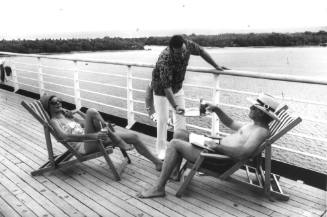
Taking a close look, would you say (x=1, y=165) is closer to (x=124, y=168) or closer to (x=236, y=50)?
(x=124, y=168)

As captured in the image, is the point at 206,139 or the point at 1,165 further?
the point at 1,165

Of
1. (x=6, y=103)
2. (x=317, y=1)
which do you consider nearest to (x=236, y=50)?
(x=317, y=1)

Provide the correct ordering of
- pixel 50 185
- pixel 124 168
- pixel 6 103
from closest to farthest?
1. pixel 50 185
2. pixel 124 168
3. pixel 6 103

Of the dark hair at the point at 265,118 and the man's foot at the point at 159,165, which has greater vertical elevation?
the dark hair at the point at 265,118

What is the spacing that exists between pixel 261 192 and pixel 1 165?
2.87m

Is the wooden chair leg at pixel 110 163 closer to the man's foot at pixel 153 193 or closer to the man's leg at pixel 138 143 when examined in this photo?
the man's leg at pixel 138 143

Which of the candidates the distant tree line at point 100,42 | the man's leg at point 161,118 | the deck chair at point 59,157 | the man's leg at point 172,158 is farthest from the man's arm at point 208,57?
the distant tree line at point 100,42

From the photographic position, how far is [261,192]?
10.7ft

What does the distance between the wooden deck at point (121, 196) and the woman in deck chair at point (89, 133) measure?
0.28 meters

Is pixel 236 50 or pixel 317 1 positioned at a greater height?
pixel 317 1

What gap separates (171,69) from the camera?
3789 mm

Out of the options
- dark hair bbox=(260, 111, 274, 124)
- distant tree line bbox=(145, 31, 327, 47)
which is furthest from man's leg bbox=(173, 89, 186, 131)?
distant tree line bbox=(145, 31, 327, 47)

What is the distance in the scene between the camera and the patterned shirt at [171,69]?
376cm

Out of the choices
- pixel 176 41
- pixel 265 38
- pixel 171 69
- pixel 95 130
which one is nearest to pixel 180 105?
pixel 171 69
